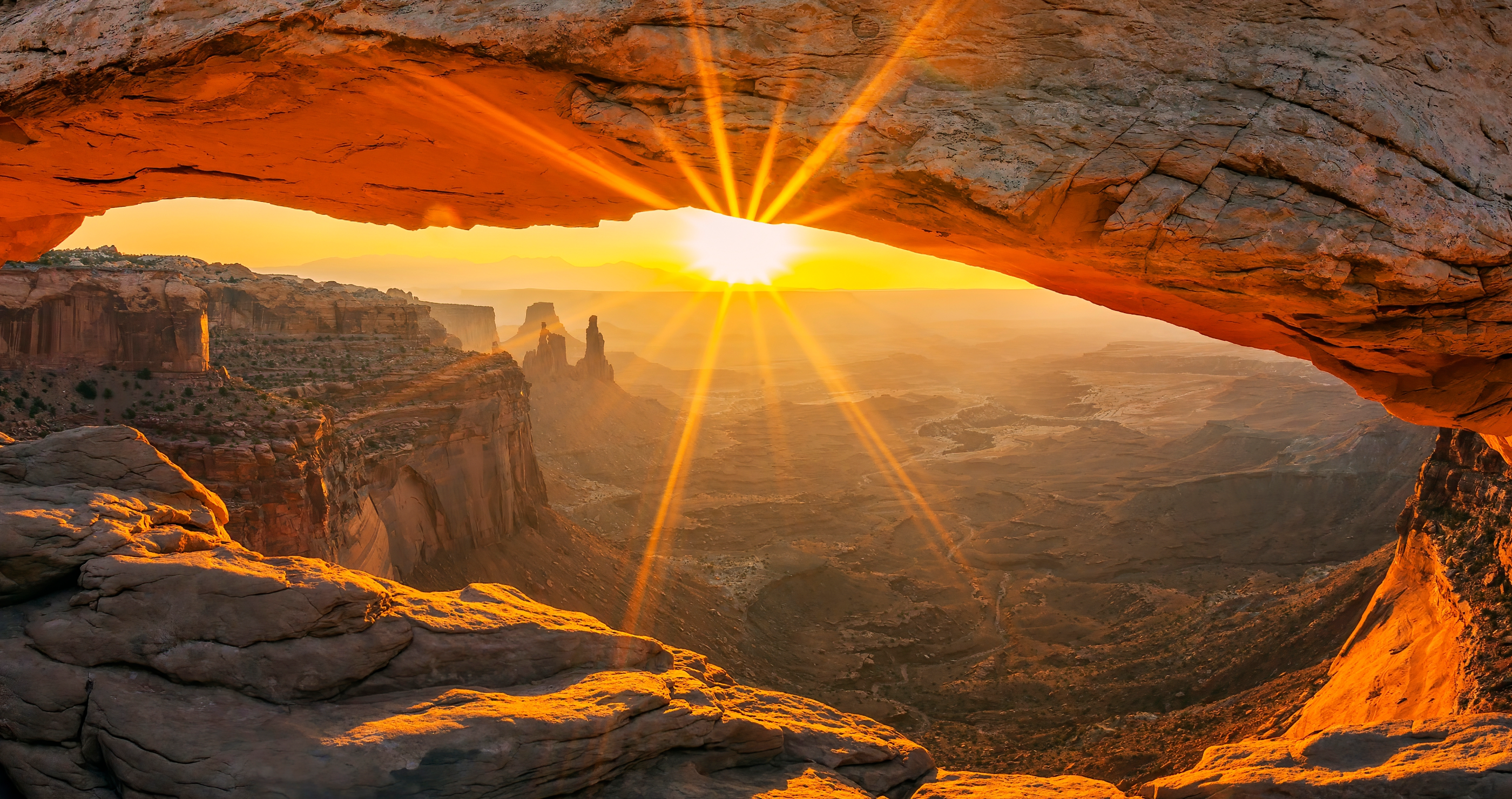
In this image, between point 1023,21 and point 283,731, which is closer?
point 283,731

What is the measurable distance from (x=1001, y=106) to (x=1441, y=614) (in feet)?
49.8

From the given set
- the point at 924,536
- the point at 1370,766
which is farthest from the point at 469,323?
the point at 1370,766

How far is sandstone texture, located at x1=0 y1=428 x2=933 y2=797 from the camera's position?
5.40 metres

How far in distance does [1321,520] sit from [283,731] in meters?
50.8

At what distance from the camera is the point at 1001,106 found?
6.54m

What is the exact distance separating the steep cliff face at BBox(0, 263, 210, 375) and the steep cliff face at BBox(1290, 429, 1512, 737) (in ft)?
87.0

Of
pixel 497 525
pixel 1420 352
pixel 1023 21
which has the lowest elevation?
pixel 497 525

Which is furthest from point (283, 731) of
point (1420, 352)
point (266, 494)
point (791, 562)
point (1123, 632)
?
point (791, 562)

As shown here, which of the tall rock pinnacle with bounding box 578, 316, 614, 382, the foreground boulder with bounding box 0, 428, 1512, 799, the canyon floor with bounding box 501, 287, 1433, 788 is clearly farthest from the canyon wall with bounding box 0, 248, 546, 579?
the tall rock pinnacle with bounding box 578, 316, 614, 382

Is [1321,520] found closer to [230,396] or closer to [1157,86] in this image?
[1157,86]

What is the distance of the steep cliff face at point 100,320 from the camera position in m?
17.6

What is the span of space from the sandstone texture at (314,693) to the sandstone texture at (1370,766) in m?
3.01

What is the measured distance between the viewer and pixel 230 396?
63.1ft

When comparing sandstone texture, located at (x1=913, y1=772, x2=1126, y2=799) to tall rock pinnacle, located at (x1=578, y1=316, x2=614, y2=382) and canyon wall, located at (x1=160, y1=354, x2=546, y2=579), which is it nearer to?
canyon wall, located at (x1=160, y1=354, x2=546, y2=579)
